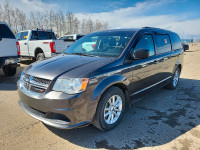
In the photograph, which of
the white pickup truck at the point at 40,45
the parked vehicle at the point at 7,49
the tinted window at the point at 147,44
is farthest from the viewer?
the white pickup truck at the point at 40,45

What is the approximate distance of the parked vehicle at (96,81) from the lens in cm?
210

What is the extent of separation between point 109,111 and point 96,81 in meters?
0.69

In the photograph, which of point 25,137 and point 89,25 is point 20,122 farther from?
point 89,25

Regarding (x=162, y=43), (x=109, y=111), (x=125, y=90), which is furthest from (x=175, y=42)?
(x=109, y=111)

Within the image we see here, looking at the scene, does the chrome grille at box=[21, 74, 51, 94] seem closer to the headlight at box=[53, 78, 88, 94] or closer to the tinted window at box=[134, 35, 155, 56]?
the headlight at box=[53, 78, 88, 94]

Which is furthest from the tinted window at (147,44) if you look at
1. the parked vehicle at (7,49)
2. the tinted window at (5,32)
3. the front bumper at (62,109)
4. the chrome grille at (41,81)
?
the tinted window at (5,32)

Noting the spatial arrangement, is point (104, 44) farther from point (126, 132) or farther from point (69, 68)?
point (126, 132)

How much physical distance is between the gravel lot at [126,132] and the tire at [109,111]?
156 mm

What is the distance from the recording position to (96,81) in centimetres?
223

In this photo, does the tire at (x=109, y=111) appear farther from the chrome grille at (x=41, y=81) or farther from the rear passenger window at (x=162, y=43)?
the rear passenger window at (x=162, y=43)

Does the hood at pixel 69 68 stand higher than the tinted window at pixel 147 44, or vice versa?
the tinted window at pixel 147 44

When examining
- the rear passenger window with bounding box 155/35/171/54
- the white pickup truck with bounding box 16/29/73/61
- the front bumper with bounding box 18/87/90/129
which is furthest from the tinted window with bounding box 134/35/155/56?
the white pickup truck with bounding box 16/29/73/61

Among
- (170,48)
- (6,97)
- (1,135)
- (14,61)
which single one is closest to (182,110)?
(170,48)

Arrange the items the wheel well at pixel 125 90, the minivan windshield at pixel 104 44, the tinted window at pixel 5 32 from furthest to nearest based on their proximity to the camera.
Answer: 1. the tinted window at pixel 5 32
2. the minivan windshield at pixel 104 44
3. the wheel well at pixel 125 90
